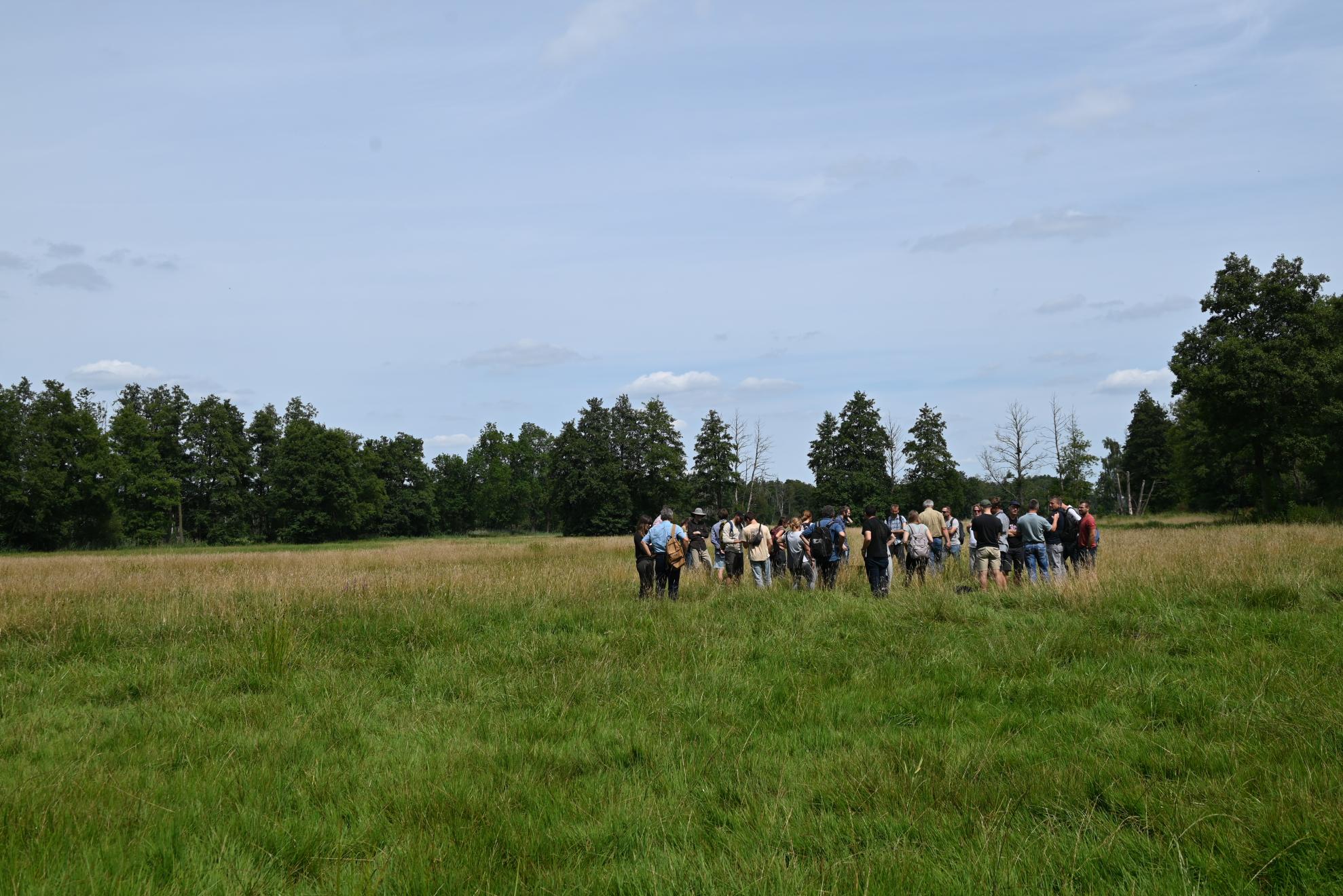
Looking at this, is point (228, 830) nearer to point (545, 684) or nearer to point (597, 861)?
point (597, 861)

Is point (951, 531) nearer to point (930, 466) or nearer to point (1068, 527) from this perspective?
point (1068, 527)

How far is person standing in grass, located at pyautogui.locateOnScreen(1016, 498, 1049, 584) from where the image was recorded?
14.6 meters

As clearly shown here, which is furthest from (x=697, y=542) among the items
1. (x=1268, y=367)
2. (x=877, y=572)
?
(x=1268, y=367)

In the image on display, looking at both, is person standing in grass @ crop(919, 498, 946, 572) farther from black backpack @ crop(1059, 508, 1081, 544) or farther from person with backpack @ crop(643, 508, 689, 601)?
person with backpack @ crop(643, 508, 689, 601)

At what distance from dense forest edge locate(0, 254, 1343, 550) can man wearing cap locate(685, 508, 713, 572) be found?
102 ft

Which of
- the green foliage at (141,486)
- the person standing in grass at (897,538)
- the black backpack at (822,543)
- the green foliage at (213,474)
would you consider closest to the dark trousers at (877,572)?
the person standing in grass at (897,538)

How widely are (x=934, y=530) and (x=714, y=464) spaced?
63198 mm

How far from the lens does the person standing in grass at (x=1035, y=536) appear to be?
14648 mm

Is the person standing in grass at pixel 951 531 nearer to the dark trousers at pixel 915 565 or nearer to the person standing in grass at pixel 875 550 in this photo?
the dark trousers at pixel 915 565

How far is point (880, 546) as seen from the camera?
13.5 m

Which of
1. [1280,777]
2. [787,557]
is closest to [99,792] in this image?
[1280,777]

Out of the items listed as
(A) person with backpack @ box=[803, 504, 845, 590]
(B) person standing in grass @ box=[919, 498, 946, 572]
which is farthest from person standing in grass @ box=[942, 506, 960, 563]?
(A) person with backpack @ box=[803, 504, 845, 590]

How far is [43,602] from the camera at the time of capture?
12281 millimetres

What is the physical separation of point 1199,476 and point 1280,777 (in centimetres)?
7304
